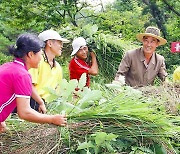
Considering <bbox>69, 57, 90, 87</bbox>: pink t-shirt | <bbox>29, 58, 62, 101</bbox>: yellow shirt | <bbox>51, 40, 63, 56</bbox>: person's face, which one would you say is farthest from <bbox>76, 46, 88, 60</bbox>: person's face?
<bbox>29, 58, 62, 101</bbox>: yellow shirt

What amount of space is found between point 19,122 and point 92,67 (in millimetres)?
2592

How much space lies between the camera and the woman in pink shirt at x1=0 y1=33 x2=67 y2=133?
2.72 meters

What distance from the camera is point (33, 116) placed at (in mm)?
2707

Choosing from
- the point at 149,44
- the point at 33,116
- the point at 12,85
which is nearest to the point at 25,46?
the point at 12,85

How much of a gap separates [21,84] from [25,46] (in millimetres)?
327

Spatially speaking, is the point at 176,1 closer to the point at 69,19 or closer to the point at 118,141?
the point at 69,19

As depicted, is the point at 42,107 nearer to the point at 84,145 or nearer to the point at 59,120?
the point at 59,120

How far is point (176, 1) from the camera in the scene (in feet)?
44.5

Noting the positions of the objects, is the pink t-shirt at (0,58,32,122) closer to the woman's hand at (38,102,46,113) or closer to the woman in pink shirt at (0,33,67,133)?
the woman in pink shirt at (0,33,67,133)

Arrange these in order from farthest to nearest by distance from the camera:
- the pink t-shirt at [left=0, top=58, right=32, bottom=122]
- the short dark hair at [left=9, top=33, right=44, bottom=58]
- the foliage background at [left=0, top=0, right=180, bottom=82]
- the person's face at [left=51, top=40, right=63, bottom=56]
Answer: the foliage background at [left=0, top=0, right=180, bottom=82] → the person's face at [left=51, top=40, right=63, bottom=56] → the short dark hair at [left=9, top=33, right=44, bottom=58] → the pink t-shirt at [left=0, top=58, right=32, bottom=122]

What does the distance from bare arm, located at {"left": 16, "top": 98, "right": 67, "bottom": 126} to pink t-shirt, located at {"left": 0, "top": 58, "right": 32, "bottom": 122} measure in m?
0.04

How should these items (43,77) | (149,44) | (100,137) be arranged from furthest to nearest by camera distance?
(149,44)
(43,77)
(100,137)

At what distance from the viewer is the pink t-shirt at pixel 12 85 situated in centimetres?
274

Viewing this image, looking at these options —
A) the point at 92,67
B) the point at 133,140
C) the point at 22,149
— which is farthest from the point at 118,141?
the point at 92,67
